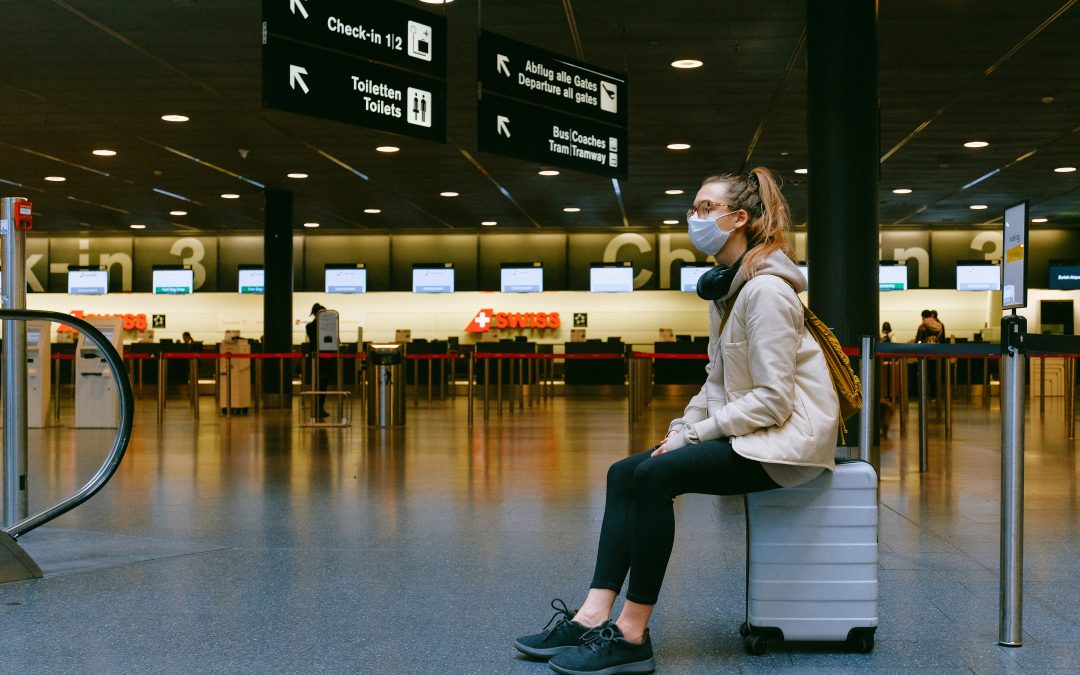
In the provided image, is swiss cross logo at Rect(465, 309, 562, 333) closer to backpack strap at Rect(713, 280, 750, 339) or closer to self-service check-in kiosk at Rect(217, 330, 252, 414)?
self-service check-in kiosk at Rect(217, 330, 252, 414)

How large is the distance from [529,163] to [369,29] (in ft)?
26.8

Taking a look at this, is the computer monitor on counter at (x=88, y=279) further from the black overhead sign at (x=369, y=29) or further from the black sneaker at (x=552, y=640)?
the black sneaker at (x=552, y=640)

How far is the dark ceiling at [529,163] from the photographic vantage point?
337 inches

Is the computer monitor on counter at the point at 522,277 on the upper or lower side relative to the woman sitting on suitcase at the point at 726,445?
upper

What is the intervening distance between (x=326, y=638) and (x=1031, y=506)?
439cm

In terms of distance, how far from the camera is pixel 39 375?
1281 cm

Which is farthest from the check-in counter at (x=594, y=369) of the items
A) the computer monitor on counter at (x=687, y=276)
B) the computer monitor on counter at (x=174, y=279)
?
the computer monitor on counter at (x=174, y=279)

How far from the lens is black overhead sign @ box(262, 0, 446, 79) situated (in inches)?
217

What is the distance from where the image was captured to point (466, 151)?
14.1 meters

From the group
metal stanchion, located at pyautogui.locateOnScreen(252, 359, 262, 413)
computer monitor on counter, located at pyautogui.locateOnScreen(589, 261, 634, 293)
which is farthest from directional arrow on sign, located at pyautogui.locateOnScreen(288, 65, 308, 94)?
computer monitor on counter, located at pyautogui.locateOnScreen(589, 261, 634, 293)

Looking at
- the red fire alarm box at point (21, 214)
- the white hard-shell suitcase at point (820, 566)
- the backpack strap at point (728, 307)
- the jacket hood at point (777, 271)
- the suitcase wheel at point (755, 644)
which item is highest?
the red fire alarm box at point (21, 214)

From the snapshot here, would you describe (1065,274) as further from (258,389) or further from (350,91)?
(350,91)

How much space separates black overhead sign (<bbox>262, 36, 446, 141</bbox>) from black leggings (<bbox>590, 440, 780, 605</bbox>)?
330 cm

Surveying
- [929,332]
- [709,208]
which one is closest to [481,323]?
[929,332]
